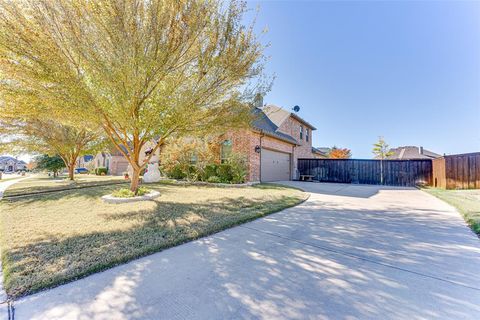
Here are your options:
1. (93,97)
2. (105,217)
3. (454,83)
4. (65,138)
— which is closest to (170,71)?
(93,97)

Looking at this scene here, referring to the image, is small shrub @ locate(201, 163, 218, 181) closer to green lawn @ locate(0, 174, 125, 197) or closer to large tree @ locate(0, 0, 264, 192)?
large tree @ locate(0, 0, 264, 192)

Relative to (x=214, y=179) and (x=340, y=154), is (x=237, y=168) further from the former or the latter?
(x=340, y=154)

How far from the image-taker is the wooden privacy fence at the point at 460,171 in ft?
33.3

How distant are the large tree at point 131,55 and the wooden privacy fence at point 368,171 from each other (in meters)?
13.4

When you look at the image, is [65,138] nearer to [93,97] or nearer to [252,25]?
[93,97]

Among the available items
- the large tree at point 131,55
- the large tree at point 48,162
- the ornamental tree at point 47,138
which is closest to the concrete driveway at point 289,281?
the large tree at point 131,55

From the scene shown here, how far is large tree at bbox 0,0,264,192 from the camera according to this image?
4.81m

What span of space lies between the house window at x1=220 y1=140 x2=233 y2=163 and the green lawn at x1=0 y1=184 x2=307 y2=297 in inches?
255

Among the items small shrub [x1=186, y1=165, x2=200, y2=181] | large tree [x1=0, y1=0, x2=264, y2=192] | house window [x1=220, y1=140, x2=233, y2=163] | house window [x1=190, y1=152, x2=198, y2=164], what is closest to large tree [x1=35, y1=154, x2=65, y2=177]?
small shrub [x1=186, y1=165, x2=200, y2=181]

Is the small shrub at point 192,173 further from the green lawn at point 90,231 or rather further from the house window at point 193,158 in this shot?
the green lawn at point 90,231

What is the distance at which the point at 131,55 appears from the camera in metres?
5.12

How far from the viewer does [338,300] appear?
6.82 ft

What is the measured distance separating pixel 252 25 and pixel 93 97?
17.1ft

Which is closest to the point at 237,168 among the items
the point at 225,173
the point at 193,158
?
the point at 225,173
